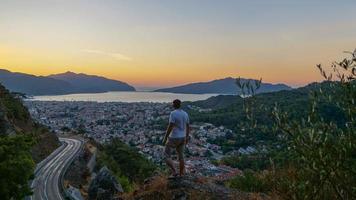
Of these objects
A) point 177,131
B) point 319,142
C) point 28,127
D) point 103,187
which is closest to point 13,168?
point 103,187

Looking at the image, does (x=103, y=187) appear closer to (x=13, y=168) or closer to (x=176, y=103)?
(x=176, y=103)

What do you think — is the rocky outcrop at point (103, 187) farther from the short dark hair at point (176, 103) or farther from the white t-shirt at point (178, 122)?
the short dark hair at point (176, 103)

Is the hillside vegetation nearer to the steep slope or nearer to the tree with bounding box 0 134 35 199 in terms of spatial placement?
the tree with bounding box 0 134 35 199

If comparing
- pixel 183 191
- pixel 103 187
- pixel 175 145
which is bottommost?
pixel 103 187

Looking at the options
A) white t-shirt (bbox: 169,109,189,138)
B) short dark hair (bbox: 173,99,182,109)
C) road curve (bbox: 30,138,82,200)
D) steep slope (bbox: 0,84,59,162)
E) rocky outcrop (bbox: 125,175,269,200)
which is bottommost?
road curve (bbox: 30,138,82,200)

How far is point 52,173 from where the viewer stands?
32.3 metres

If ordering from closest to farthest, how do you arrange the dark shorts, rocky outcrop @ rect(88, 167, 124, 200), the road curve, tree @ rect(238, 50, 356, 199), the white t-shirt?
1. tree @ rect(238, 50, 356, 199)
2. the white t-shirt
3. the dark shorts
4. rocky outcrop @ rect(88, 167, 124, 200)
5. the road curve

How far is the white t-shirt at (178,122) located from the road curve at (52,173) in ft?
57.4

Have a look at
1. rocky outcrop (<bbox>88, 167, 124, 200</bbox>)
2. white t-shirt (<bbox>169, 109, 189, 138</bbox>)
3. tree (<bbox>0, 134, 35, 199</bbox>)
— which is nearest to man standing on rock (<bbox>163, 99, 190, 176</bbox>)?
white t-shirt (<bbox>169, 109, 189, 138</bbox>)

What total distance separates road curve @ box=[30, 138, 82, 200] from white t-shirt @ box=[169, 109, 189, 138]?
17483 mm

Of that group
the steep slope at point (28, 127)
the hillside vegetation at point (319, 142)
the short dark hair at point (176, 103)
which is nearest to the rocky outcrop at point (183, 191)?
the short dark hair at point (176, 103)

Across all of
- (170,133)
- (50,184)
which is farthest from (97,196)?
(50,184)

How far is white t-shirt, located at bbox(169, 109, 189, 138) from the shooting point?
902cm

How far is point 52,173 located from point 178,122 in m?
25.3
